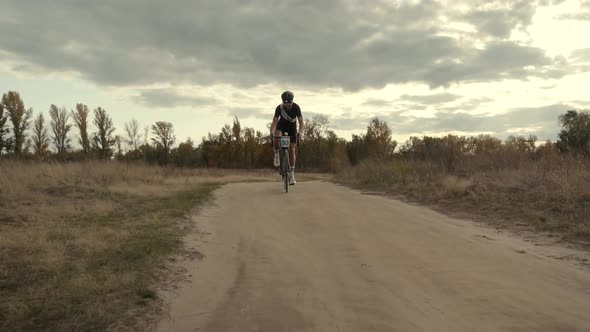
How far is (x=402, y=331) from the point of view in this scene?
89.7 inches

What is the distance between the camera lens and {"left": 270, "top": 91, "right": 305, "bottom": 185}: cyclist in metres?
9.65

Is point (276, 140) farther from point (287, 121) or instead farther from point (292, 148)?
point (287, 121)

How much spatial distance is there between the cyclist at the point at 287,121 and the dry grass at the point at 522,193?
3136mm

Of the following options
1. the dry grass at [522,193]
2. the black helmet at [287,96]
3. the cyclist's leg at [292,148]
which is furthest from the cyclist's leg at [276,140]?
the dry grass at [522,193]

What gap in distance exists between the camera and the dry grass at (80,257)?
2412 millimetres

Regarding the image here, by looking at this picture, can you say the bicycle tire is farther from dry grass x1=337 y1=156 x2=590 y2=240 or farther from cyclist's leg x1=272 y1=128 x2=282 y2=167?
dry grass x1=337 y1=156 x2=590 y2=240

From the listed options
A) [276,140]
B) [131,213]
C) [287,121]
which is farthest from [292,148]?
[131,213]

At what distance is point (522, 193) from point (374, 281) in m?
5.80

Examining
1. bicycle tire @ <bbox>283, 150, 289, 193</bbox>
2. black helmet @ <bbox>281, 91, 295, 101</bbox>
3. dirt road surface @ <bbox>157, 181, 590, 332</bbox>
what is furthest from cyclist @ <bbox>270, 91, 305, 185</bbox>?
dirt road surface @ <bbox>157, 181, 590, 332</bbox>

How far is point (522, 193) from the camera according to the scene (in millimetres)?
7555

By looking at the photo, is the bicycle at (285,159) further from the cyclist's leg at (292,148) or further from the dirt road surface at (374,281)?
the dirt road surface at (374,281)

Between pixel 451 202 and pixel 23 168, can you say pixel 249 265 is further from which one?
pixel 23 168

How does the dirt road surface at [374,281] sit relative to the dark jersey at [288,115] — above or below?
below

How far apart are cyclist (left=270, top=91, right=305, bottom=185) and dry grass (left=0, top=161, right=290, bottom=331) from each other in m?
3.04
